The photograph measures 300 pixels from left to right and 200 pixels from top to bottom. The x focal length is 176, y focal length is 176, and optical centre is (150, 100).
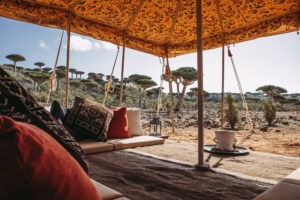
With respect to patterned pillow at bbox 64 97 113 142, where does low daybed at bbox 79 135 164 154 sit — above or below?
below

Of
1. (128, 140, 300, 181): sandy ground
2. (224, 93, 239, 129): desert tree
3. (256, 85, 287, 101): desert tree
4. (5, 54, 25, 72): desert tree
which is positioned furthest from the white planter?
(5, 54, 25, 72): desert tree

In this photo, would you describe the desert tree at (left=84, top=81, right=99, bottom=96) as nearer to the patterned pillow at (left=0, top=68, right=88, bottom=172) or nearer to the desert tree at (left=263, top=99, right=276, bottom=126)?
the desert tree at (left=263, top=99, right=276, bottom=126)

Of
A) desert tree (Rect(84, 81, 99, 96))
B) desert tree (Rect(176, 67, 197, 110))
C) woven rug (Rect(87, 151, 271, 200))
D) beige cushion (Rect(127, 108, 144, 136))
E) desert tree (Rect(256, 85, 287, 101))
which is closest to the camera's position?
woven rug (Rect(87, 151, 271, 200))

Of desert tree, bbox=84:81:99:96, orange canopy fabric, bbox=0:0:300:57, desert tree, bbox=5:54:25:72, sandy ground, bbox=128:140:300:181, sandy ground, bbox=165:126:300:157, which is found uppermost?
desert tree, bbox=5:54:25:72

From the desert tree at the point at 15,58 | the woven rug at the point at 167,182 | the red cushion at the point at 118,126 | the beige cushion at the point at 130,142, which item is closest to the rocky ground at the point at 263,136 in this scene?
the beige cushion at the point at 130,142

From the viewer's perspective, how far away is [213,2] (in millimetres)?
2961

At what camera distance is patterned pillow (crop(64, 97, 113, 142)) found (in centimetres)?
197

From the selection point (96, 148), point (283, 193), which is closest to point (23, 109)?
point (283, 193)

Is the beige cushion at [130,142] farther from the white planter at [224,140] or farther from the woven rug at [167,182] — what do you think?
the white planter at [224,140]

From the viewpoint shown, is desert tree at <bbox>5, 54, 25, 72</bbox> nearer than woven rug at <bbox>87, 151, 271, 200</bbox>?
No

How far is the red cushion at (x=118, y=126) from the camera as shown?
2305 mm

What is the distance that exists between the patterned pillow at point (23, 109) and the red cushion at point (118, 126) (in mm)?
1783

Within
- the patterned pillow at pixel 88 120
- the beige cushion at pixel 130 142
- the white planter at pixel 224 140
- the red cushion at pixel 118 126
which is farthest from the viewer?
the red cushion at pixel 118 126

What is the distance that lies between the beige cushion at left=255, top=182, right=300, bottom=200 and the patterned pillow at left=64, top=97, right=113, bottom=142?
1618 millimetres
